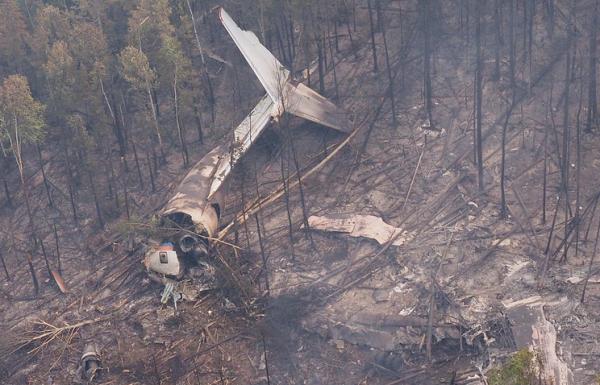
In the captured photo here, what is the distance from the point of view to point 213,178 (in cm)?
2141

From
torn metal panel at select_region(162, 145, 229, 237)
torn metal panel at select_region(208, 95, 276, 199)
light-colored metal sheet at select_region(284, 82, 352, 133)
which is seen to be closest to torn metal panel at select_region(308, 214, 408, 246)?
torn metal panel at select_region(162, 145, 229, 237)

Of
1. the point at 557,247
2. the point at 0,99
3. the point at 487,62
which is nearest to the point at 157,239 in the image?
the point at 0,99

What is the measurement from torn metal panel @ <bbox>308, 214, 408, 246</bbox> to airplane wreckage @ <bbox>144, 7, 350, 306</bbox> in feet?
10.5

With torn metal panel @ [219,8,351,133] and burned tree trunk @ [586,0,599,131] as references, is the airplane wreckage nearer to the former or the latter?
torn metal panel @ [219,8,351,133]

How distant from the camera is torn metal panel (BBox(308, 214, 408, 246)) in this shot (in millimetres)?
19156

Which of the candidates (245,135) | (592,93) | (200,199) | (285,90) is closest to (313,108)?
(285,90)

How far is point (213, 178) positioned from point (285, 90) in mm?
4480

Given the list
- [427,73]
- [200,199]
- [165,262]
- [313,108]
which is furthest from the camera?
[313,108]

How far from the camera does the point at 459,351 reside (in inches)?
602

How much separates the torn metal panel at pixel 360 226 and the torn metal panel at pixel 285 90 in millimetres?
4283

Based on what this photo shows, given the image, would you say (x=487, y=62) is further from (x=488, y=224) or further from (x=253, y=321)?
(x=253, y=321)

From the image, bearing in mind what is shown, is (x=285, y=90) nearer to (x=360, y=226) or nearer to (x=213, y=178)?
(x=213, y=178)

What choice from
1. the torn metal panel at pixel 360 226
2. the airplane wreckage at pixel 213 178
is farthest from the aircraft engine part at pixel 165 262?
the torn metal panel at pixel 360 226

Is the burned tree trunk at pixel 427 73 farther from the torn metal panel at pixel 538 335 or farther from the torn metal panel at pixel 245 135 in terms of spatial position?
the torn metal panel at pixel 538 335
